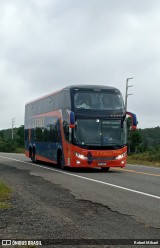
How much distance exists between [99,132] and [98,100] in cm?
144

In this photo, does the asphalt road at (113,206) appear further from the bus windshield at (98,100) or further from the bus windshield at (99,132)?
the bus windshield at (98,100)

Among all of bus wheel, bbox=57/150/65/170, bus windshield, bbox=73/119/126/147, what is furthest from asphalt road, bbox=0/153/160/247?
bus wheel, bbox=57/150/65/170

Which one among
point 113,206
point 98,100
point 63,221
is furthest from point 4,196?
point 98,100

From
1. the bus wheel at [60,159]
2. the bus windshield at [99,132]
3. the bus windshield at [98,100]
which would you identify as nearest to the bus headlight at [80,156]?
the bus windshield at [99,132]

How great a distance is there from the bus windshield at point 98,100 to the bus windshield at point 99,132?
0.64 metres

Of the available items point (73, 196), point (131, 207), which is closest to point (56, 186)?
point (73, 196)

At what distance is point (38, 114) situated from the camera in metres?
29.4

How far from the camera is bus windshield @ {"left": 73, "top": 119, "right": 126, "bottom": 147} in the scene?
851 inches

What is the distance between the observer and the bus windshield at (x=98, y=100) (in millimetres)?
21859

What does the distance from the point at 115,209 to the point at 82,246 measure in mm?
3876

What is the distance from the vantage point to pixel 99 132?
2169 cm

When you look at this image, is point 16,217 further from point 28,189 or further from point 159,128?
point 159,128

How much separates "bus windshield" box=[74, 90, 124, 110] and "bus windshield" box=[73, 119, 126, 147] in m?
0.64

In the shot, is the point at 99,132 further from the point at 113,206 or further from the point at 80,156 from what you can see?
the point at 113,206
